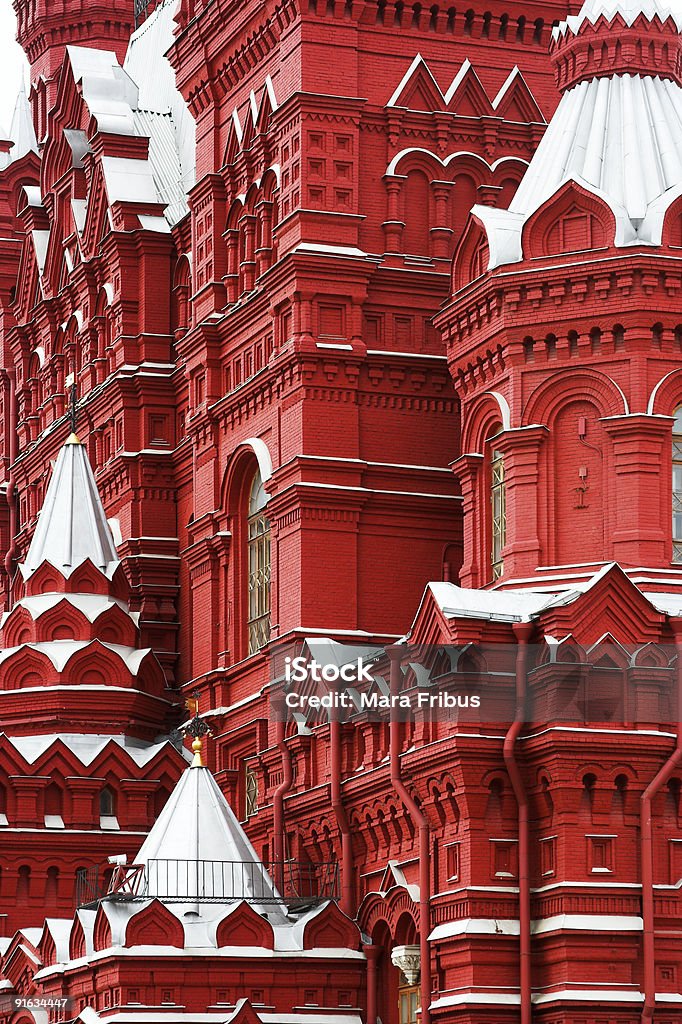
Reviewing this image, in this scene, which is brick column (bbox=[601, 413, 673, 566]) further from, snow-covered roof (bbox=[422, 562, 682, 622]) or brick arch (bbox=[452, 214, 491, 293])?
brick arch (bbox=[452, 214, 491, 293])

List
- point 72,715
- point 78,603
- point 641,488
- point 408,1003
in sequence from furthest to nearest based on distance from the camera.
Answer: point 78,603 → point 72,715 → point 408,1003 → point 641,488

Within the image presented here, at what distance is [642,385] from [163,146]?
16.0 metres

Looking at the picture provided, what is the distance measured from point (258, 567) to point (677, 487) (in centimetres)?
788

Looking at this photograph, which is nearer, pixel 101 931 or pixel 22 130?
pixel 101 931

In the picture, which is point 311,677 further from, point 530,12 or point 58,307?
point 58,307

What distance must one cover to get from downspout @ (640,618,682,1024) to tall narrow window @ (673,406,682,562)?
2.55 metres

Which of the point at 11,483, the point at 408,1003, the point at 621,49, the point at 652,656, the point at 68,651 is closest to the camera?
the point at 652,656

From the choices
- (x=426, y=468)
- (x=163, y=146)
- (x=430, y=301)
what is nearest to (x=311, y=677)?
(x=426, y=468)

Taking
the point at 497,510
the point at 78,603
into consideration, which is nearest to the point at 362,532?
the point at 497,510

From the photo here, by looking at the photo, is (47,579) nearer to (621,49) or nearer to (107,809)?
(107,809)

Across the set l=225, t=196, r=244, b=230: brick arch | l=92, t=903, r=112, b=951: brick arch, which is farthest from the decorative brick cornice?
l=92, t=903, r=112, b=951: brick arch

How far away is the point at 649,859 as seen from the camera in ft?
93.6

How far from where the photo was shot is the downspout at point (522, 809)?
2861 centimetres

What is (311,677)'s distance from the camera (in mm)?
34188
